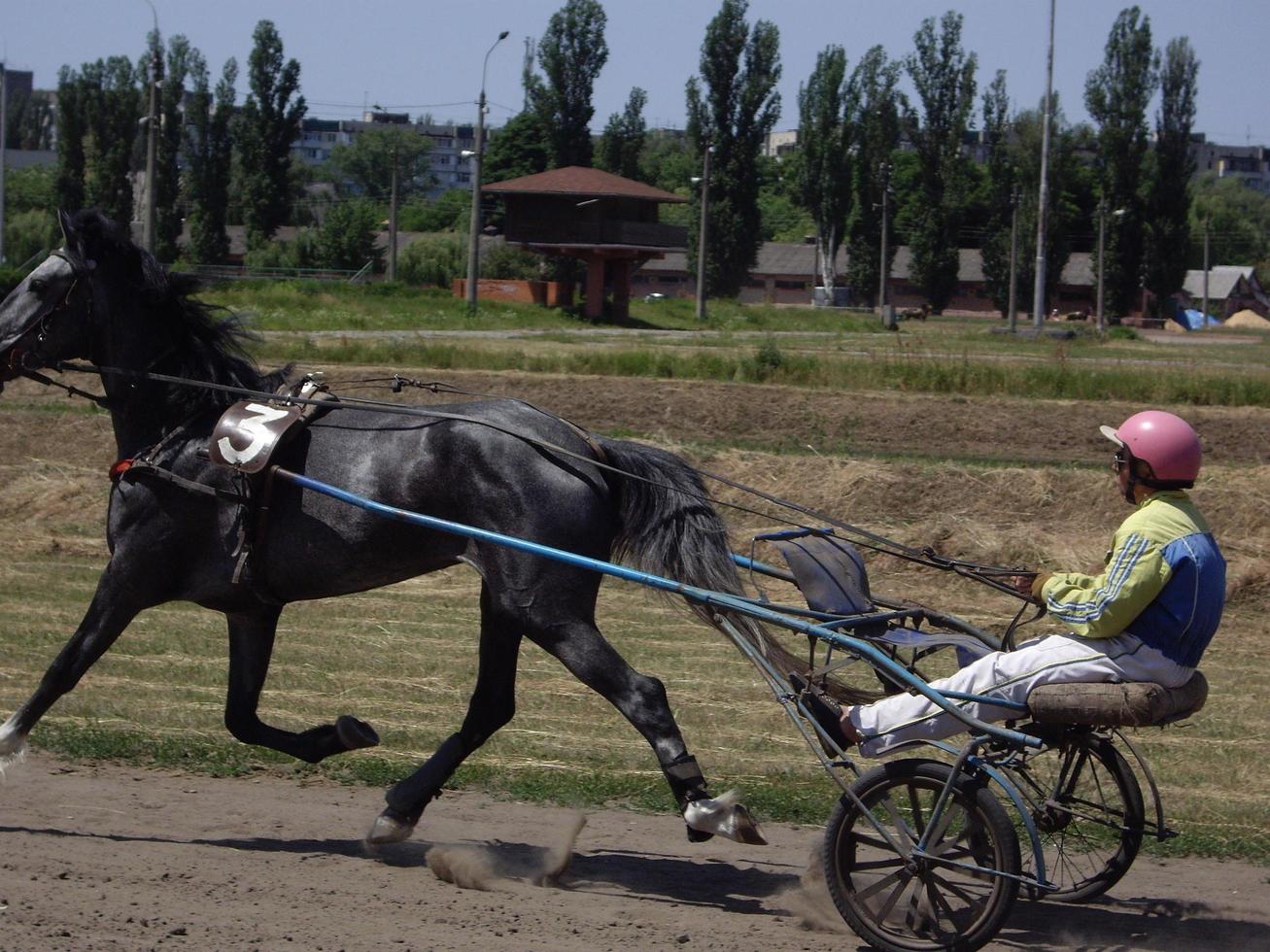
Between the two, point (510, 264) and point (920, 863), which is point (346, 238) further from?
point (920, 863)

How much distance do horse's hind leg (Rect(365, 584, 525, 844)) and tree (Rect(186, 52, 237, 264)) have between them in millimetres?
62304

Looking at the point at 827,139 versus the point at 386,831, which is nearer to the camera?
the point at 386,831

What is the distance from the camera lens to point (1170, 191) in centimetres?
6406

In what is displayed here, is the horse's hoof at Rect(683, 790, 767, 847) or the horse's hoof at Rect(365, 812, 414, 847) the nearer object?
the horse's hoof at Rect(683, 790, 767, 847)

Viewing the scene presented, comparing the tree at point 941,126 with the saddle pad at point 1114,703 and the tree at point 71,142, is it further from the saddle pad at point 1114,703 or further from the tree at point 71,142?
A: the saddle pad at point 1114,703

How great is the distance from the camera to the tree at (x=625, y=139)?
78375 mm

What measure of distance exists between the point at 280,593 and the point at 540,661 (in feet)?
11.4

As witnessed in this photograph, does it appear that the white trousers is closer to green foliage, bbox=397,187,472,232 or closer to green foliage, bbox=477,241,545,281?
green foliage, bbox=477,241,545,281

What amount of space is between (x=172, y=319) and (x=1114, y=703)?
4.24 metres

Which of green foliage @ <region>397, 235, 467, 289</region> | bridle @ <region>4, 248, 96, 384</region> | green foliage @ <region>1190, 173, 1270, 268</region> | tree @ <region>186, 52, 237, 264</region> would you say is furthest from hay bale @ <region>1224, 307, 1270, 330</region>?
bridle @ <region>4, 248, 96, 384</region>

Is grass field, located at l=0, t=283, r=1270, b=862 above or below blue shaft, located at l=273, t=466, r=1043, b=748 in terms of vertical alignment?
below

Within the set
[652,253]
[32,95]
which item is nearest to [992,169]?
[652,253]

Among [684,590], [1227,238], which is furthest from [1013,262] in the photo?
[1227,238]

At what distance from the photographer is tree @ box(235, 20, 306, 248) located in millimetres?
65438
